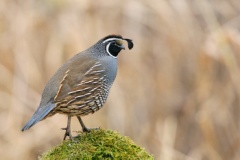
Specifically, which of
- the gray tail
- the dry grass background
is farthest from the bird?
the dry grass background

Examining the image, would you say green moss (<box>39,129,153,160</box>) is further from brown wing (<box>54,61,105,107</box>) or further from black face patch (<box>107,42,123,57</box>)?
black face patch (<box>107,42,123,57</box>)

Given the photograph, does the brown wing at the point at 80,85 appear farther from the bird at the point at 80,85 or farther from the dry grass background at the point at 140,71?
the dry grass background at the point at 140,71

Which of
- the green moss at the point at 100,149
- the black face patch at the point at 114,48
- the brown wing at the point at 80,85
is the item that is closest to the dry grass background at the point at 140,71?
the black face patch at the point at 114,48

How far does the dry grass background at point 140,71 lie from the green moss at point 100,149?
9.66ft

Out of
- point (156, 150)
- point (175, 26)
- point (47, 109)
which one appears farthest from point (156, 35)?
point (47, 109)

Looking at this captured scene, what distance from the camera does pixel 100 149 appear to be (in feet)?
9.33

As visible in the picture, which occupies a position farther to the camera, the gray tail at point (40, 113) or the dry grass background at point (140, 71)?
the dry grass background at point (140, 71)

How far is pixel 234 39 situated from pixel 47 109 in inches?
104

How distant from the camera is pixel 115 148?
286 centimetres

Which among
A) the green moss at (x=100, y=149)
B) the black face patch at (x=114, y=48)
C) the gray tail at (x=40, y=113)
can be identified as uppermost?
the black face patch at (x=114, y=48)

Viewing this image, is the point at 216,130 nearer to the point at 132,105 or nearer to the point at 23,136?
the point at 132,105

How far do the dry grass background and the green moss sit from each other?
116 inches

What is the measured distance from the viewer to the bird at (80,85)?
3463mm

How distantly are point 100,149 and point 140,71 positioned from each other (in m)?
3.35
